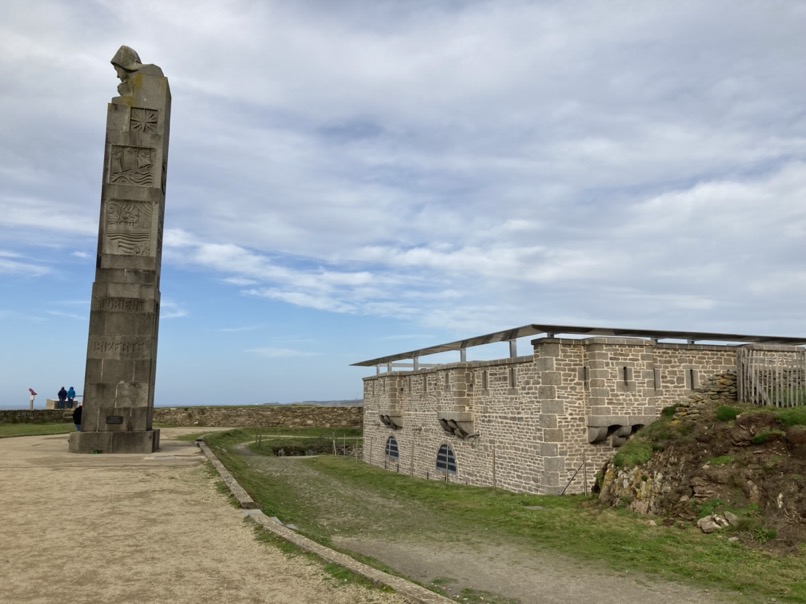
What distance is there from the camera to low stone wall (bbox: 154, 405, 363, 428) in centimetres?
3950

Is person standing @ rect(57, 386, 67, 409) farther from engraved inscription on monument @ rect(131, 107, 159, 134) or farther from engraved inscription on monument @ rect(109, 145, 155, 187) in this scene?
engraved inscription on monument @ rect(131, 107, 159, 134)

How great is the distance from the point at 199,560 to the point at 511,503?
28.3 feet

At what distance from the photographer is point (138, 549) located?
24.4 feet

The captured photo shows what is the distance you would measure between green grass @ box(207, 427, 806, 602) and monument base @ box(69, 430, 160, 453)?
395cm

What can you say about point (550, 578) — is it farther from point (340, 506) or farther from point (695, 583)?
point (340, 506)

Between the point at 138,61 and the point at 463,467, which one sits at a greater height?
the point at 138,61

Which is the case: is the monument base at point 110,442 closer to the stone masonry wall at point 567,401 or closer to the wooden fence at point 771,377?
the stone masonry wall at point 567,401

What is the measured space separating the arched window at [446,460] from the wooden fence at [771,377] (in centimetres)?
898

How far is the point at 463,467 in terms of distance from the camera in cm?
1894

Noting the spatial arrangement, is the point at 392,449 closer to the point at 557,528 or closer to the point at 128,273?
the point at 128,273

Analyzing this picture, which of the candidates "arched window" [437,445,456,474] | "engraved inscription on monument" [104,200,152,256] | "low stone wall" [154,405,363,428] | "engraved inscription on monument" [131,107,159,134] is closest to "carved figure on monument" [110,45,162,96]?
"engraved inscription on monument" [131,107,159,134]

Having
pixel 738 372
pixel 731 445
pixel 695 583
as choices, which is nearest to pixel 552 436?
pixel 731 445

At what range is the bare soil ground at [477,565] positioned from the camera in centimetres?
711

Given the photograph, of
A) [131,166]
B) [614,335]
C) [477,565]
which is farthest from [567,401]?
[131,166]
